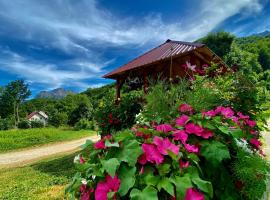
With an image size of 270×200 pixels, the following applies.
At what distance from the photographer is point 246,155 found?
5.50 ft

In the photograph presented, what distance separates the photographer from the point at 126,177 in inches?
46.1

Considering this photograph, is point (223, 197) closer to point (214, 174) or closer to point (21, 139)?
point (214, 174)

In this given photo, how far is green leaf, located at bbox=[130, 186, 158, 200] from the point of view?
107 cm

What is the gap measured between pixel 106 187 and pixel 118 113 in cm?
455

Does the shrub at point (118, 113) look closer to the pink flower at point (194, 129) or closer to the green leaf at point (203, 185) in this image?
the pink flower at point (194, 129)

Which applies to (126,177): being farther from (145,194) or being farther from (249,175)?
(249,175)

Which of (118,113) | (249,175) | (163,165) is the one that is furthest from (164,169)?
(118,113)

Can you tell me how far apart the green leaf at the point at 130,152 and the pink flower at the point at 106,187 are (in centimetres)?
9

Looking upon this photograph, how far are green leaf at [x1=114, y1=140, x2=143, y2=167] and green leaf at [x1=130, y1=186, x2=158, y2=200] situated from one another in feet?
0.43

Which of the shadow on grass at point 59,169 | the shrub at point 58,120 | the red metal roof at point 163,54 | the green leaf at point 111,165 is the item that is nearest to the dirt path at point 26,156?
the shadow on grass at point 59,169

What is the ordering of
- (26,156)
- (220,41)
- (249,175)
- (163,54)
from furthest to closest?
(220,41)
(26,156)
(163,54)
(249,175)

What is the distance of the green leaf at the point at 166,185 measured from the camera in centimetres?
110

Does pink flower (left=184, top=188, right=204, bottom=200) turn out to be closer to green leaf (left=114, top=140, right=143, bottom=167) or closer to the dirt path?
green leaf (left=114, top=140, right=143, bottom=167)

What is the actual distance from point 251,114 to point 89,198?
2145mm
